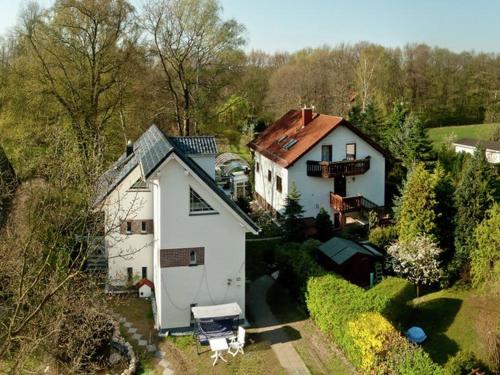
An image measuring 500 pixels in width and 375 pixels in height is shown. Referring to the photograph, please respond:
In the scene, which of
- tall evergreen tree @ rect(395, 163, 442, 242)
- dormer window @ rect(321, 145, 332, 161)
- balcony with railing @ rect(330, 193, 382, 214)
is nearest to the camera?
tall evergreen tree @ rect(395, 163, 442, 242)

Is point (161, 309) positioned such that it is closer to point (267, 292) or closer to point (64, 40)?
point (267, 292)

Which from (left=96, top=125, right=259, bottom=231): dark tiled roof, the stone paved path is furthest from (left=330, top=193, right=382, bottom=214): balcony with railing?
(left=96, top=125, right=259, bottom=231): dark tiled roof

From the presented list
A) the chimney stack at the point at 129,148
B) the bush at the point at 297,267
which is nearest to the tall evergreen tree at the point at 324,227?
the bush at the point at 297,267

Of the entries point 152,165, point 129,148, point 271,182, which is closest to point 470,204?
point 271,182

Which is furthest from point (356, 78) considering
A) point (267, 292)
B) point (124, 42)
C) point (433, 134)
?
point (267, 292)

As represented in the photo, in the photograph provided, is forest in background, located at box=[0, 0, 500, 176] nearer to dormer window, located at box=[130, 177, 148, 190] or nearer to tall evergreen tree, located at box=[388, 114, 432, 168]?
dormer window, located at box=[130, 177, 148, 190]

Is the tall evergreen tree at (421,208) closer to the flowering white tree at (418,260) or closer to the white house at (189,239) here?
the flowering white tree at (418,260)
